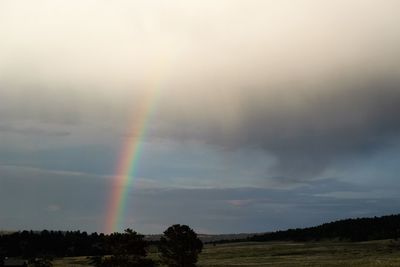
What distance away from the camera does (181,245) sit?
248 ft

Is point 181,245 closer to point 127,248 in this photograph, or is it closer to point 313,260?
point 127,248

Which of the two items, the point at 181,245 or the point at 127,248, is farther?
the point at 181,245

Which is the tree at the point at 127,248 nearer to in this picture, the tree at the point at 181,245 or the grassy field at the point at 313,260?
the tree at the point at 181,245

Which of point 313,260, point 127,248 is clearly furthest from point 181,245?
point 313,260

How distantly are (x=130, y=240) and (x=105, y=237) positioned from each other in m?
4.58

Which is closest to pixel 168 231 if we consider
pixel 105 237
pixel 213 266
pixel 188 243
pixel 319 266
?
pixel 188 243

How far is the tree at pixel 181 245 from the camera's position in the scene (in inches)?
2972

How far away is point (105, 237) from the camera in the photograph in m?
73.5

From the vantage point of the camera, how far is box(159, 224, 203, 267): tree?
7550 cm

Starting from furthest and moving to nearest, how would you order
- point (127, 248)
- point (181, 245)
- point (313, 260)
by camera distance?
point (313, 260), point (181, 245), point (127, 248)

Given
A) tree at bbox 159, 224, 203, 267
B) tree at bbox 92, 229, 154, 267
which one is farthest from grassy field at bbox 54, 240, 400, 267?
tree at bbox 92, 229, 154, 267

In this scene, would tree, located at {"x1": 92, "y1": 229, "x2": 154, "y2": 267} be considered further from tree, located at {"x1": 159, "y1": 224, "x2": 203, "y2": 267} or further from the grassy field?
the grassy field

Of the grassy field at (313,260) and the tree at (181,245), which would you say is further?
the grassy field at (313,260)

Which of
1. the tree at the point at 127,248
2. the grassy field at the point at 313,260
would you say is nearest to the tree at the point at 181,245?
the tree at the point at 127,248
